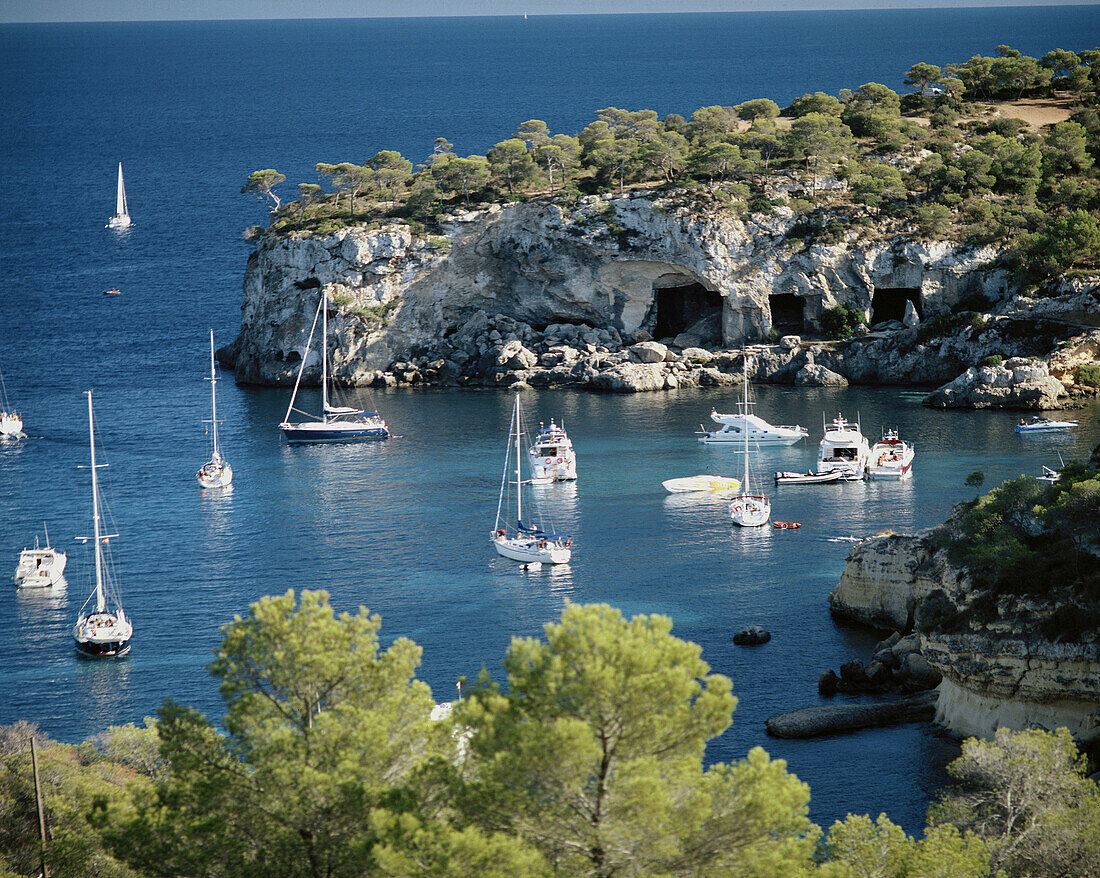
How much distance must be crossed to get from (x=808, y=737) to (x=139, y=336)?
9076 centimetres

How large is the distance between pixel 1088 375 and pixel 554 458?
4104cm

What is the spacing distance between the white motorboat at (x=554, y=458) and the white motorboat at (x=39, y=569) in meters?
28.3

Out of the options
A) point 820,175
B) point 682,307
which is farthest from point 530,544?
point 820,175

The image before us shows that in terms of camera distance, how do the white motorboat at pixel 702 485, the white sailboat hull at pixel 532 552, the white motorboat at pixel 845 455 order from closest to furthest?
the white sailboat hull at pixel 532 552, the white motorboat at pixel 702 485, the white motorboat at pixel 845 455

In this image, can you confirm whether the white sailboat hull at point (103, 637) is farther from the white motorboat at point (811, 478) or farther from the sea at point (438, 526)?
the white motorboat at point (811, 478)

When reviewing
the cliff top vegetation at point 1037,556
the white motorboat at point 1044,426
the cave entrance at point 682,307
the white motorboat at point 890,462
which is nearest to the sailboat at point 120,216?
the cave entrance at point 682,307

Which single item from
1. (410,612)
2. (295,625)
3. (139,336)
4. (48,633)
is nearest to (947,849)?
(295,625)

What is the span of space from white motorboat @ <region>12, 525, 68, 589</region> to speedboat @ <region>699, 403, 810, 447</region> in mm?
41941

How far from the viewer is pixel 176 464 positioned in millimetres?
82125

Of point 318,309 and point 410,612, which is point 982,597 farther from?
point 318,309

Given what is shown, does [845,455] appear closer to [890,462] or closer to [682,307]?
[890,462]

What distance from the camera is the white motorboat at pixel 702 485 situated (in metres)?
74.4

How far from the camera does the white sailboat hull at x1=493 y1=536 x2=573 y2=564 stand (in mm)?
62188

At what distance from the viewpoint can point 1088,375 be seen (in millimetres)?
90625
